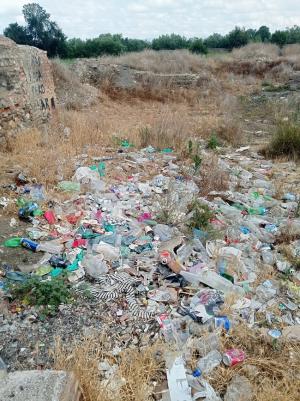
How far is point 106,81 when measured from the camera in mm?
12758

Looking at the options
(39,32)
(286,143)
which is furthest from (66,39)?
(286,143)

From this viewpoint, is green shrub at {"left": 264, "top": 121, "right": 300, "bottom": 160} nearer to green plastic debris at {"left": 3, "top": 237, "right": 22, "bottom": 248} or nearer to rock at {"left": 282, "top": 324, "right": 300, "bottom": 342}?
rock at {"left": 282, "top": 324, "right": 300, "bottom": 342}

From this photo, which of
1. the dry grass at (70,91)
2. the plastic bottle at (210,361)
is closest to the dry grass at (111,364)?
the plastic bottle at (210,361)

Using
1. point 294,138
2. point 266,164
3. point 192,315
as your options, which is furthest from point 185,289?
point 294,138

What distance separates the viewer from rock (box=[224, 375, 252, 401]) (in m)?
1.88

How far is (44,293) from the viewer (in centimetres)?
241

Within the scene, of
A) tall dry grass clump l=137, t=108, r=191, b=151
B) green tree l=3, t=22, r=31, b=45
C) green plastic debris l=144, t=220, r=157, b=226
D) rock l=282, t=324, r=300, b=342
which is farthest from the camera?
green tree l=3, t=22, r=31, b=45

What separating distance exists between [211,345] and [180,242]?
1072 millimetres

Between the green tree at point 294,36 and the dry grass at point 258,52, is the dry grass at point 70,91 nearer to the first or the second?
the dry grass at point 258,52

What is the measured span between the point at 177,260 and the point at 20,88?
447 centimetres

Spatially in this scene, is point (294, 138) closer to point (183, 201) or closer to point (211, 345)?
point (183, 201)

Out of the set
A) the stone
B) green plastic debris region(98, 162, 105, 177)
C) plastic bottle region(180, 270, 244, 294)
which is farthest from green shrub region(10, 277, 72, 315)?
green plastic debris region(98, 162, 105, 177)

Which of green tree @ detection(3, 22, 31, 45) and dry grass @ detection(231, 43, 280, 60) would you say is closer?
dry grass @ detection(231, 43, 280, 60)

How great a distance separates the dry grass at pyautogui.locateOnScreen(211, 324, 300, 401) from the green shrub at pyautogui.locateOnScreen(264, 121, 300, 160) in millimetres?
4271
